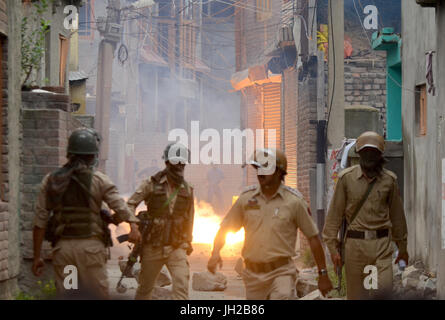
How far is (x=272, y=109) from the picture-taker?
1097 inches

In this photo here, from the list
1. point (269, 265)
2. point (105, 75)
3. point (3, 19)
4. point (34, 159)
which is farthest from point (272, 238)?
point (105, 75)

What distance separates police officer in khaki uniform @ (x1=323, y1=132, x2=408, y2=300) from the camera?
7.23 meters

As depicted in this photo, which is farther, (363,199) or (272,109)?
(272,109)

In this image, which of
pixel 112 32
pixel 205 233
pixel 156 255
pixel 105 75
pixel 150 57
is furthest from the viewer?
pixel 150 57

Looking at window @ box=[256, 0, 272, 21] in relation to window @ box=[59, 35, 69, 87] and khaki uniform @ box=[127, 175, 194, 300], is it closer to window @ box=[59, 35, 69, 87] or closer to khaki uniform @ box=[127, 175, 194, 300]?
window @ box=[59, 35, 69, 87]

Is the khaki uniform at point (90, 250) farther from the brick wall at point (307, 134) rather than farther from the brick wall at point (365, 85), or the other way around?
the brick wall at point (365, 85)

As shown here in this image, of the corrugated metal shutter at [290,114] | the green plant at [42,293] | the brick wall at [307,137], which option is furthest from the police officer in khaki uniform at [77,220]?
the corrugated metal shutter at [290,114]

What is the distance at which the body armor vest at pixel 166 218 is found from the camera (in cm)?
758

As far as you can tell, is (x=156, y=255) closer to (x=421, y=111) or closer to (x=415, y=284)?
(x=415, y=284)

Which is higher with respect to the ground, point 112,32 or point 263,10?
point 263,10

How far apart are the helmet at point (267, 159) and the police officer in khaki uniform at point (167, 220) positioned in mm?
1059

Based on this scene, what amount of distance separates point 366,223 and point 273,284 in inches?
51.3

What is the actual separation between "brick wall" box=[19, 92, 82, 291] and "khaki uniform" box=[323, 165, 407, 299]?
15.5ft
